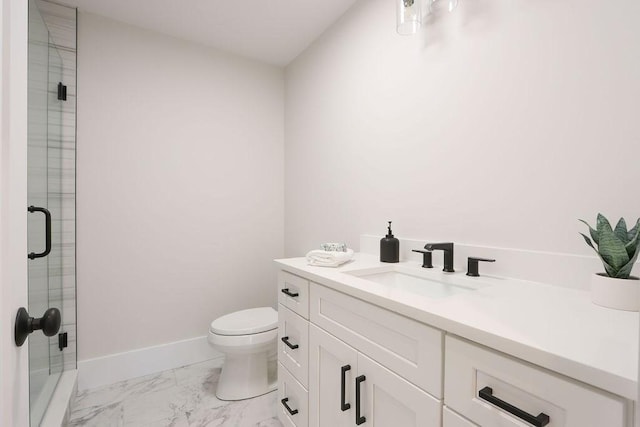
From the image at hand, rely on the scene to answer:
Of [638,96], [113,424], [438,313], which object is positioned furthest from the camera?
[113,424]

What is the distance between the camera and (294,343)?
1.45m

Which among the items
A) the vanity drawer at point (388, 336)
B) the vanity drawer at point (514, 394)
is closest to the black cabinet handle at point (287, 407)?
the vanity drawer at point (388, 336)

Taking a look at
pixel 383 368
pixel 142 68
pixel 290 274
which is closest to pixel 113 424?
pixel 290 274

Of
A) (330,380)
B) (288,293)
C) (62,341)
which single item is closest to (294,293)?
(288,293)

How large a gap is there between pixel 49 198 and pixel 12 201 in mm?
1487

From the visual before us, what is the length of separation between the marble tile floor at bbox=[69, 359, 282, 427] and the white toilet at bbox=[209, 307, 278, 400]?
60mm

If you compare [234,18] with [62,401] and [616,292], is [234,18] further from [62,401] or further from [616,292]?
[62,401]

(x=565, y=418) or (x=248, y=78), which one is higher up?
(x=248, y=78)

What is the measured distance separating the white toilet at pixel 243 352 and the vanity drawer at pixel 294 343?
294 mm

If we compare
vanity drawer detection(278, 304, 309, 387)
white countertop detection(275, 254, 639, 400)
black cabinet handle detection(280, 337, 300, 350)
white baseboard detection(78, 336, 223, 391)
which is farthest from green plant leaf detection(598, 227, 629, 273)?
white baseboard detection(78, 336, 223, 391)

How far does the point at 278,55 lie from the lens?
253 centimetres

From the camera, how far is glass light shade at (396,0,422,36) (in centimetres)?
143

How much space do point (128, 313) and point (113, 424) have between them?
27.6 inches

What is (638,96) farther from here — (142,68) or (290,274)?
(142,68)
